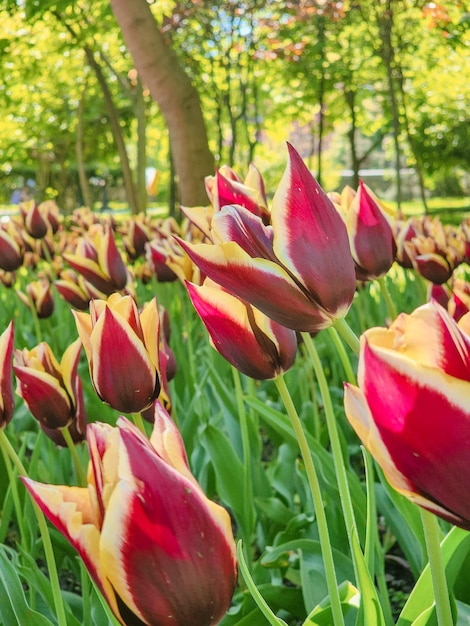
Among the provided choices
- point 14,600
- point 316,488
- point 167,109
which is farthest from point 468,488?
point 167,109

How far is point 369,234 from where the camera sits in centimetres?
125

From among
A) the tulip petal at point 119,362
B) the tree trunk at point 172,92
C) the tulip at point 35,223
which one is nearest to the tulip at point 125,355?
the tulip petal at point 119,362

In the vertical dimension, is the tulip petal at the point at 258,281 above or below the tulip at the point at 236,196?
below

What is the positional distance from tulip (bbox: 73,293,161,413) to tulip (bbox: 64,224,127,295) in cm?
103

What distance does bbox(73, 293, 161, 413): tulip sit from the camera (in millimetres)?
906

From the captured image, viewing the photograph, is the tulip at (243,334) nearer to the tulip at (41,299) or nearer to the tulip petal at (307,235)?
the tulip petal at (307,235)

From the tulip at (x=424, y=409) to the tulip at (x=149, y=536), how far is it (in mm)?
117

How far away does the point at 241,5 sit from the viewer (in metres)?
7.36

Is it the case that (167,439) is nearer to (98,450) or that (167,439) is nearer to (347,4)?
(98,450)

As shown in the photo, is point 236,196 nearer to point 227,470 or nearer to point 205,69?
point 227,470

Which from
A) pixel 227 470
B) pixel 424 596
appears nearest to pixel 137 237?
pixel 227 470

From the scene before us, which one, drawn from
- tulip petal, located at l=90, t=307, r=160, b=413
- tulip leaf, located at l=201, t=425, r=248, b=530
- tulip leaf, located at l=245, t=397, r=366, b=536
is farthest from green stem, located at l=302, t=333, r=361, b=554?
tulip leaf, located at l=201, t=425, r=248, b=530

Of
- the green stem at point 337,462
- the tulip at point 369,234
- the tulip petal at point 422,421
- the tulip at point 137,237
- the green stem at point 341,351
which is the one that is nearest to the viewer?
the tulip petal at point 422,421

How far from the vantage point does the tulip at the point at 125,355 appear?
0.91 meters
